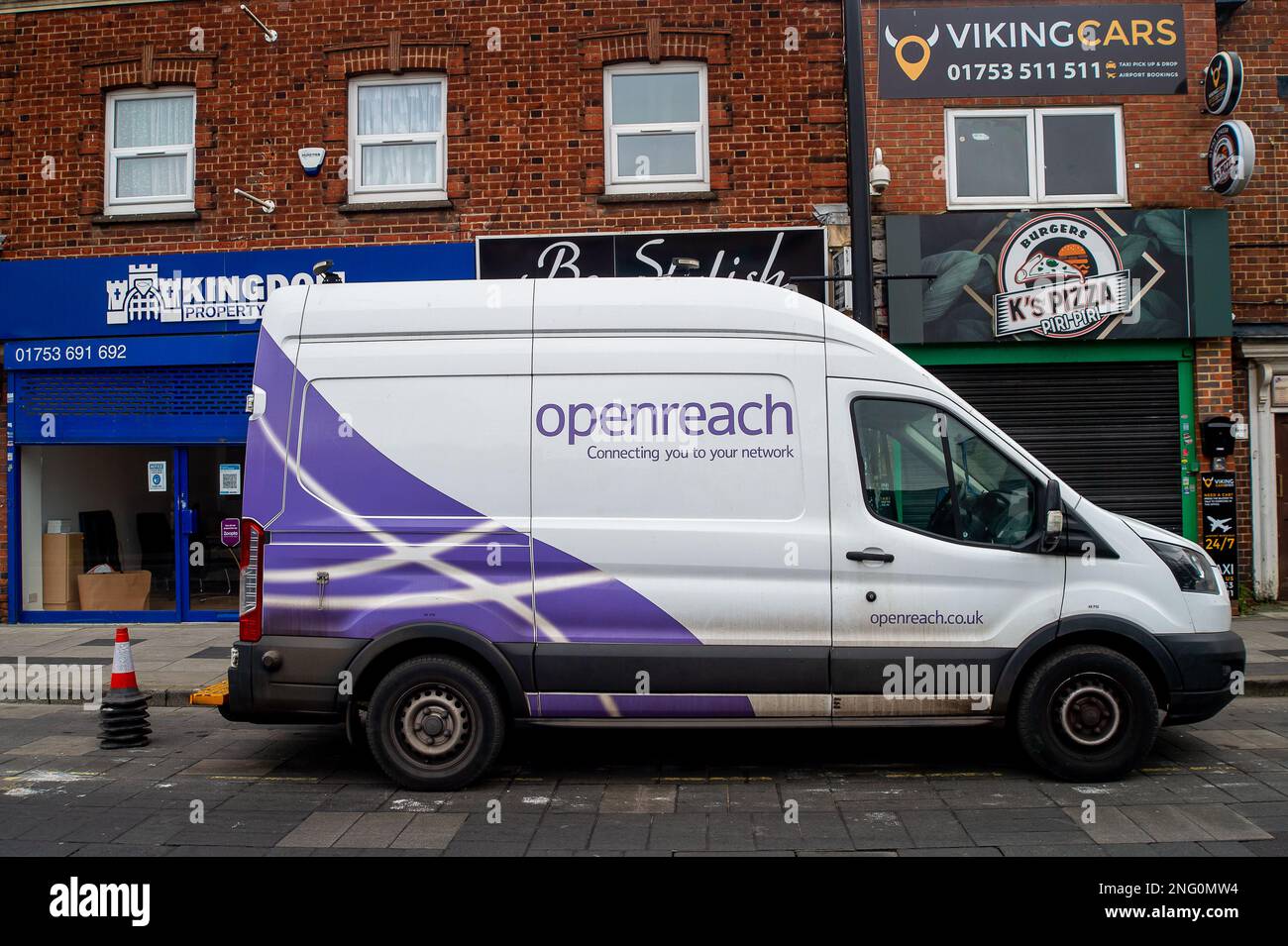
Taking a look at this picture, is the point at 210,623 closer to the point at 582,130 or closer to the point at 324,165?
the point at 324,165

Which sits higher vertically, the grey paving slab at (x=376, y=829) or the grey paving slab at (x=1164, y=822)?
the grey paving slab at (x=1164, y=822)

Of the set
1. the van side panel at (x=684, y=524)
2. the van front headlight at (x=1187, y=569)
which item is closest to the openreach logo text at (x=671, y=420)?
the van side panel at (x=684, y=524)

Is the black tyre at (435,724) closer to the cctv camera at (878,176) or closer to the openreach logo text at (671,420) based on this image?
the openreach logo text at (671,420)

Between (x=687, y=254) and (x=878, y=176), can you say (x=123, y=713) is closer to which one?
(x=687, y=254)

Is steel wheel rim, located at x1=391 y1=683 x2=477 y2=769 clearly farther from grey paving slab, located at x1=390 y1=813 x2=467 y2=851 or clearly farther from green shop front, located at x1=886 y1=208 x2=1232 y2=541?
green shop front, located at x1=886 y1=208 x2=1232 y2=541

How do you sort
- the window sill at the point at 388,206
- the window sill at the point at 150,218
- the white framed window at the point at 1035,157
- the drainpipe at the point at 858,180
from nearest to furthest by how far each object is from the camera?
the drainpipe at the point at 858,180 → the white framed window at the point at 1035,157 → the window sill at the point at 388,206 → the window sill at the point at 150,218

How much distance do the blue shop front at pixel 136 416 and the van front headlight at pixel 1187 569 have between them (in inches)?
314

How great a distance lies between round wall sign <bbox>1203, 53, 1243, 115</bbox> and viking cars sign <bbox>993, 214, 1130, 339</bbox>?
177 centimetres

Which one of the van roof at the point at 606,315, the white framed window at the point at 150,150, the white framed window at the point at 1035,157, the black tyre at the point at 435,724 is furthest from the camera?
the white framed window at the point at 150,150

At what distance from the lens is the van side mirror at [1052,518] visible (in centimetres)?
573

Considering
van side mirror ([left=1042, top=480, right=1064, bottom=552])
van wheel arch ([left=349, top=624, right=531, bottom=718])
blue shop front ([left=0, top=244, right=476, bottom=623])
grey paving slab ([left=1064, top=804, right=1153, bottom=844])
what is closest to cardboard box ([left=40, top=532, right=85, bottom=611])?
blue shop front ([left=0, top=244, right=476, bottom=623])

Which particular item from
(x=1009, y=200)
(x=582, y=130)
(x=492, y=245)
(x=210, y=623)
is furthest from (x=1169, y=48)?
(x=210, y=623)

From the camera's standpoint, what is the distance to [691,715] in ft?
18.9

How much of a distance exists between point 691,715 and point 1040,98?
9051mm
